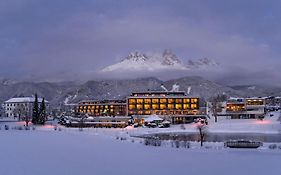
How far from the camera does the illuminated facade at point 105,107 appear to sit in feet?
592

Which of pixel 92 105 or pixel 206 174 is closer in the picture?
pixel 206 174

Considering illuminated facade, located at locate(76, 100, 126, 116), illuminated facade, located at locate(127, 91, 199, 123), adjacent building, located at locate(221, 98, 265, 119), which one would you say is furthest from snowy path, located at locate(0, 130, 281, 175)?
illuminated facade, located at locate(76, 100, 126, 116)

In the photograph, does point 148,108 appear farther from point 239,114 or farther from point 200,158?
point 200,158

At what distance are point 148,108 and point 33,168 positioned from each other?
13529 cm

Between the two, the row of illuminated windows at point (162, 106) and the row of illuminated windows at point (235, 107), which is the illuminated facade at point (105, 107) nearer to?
the row of illuminated windows at point (162, 106)

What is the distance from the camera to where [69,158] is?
3275 cm

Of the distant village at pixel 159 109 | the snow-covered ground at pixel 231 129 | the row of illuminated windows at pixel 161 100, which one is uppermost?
the row of illuminated windows at pixel 161 100

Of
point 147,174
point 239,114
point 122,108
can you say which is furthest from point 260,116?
point 147,174

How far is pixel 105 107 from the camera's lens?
184 metres

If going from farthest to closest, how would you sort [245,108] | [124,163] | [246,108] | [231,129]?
[246,108] < [245,108] < [231,129] < [124,163]

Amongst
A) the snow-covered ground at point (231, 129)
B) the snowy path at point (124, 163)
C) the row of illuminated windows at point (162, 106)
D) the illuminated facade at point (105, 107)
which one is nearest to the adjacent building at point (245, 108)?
the row of illuminated windows at point (162, 106)

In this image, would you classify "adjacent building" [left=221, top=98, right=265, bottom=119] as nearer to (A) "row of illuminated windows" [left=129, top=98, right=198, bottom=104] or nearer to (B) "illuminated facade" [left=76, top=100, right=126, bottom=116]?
(A) "row of illuminated windows" [left=129, top=98, right=198, bottom=104]

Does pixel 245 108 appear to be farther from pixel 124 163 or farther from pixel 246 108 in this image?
pixel 124 163

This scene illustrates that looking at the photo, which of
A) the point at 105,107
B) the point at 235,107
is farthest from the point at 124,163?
the point at 105,107
